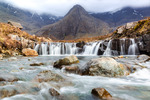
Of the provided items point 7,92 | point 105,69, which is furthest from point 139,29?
point 7,92

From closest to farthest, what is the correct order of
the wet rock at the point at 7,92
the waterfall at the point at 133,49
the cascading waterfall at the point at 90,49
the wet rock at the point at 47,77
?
the wet rock at the point at 7,92 → the wet rock at the point at 47,77 → the waterfall at the point at 133,49 → the cascading waterfall at the point at 90,49

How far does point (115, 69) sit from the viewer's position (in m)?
6.51

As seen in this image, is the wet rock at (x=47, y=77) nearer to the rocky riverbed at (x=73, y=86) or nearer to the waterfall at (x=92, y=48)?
the rocky riverbed at (x=73, y=86)

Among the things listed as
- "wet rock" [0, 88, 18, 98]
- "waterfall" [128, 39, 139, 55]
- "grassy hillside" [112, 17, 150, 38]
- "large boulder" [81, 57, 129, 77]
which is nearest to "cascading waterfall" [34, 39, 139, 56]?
"waterfall" [128, 39, 139, 55]

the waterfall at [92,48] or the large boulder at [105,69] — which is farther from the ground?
the waterfall at [92,48]

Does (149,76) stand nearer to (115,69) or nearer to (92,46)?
(115,69)

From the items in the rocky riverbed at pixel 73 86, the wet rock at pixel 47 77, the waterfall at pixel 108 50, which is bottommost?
the rocky riverbed at pixel 73 86

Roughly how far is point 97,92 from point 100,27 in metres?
158

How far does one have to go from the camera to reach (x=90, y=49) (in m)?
28.3

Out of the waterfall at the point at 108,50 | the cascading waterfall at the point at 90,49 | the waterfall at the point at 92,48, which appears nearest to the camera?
the cascading waterfall at the point at 90,49

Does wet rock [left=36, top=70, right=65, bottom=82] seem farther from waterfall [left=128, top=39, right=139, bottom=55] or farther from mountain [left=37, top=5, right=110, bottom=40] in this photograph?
mountain [left=37, top=5, right=110, bottom=40]

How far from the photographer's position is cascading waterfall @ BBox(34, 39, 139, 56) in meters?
21.8

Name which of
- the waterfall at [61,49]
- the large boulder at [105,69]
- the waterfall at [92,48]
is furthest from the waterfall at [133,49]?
the large boulder at [105,69]

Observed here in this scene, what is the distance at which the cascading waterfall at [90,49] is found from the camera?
2177 centimetres
